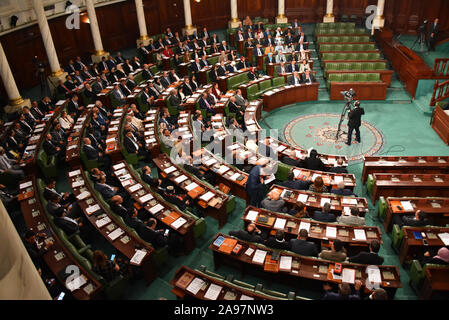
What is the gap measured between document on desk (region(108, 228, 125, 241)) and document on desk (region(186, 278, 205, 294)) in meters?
2.01

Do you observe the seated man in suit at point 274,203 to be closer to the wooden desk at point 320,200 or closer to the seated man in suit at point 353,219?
the wooden desk at point 320,200

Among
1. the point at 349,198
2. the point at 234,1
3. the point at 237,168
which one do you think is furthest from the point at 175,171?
the point at 234,1

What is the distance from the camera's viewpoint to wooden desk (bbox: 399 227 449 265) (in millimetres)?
6785

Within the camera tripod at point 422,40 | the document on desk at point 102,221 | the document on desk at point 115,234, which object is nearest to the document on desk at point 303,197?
the document on desk at point 115,234

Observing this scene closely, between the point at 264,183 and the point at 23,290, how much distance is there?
23.1ft

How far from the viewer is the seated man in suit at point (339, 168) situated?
923cm

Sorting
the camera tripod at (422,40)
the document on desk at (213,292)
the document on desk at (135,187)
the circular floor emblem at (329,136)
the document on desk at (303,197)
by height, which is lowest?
the circular floor emblem at (329,136)

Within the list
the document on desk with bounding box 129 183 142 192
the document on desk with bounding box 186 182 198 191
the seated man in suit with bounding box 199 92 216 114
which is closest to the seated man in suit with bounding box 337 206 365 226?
the document on desk with bounding box 186 182 198 191

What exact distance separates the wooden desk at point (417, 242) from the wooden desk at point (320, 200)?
0.95m

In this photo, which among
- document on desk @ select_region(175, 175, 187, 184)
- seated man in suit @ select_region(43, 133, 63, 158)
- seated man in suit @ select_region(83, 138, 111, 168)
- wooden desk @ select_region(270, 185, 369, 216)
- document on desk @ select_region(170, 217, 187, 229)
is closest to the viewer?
document on desk @ select_region(170, 217, 187, 229)

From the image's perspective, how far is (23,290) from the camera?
2.39 meters

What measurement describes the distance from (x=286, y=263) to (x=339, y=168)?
3.79m

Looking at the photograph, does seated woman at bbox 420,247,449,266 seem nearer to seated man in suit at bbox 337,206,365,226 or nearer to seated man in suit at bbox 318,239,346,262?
seated man in suit at bbox 337,206,365,226

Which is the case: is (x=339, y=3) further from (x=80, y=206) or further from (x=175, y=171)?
(x=80, y=206)
